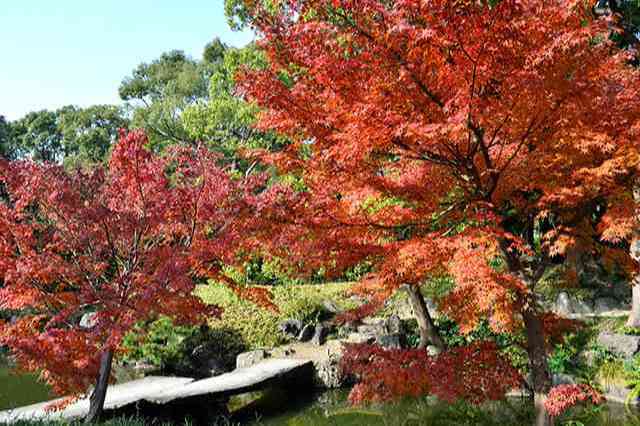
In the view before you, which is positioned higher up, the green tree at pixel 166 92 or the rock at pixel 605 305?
the green tree at pixel 166 92

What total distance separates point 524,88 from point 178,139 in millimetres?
22385

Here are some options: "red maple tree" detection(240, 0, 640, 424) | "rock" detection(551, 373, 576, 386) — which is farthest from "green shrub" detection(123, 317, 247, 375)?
"red maple tree" detection(240, 0, 640, 424)

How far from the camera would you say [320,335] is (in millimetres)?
11648

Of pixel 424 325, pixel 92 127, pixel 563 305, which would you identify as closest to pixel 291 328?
pixel 424 325

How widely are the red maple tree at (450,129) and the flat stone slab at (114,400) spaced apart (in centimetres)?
415

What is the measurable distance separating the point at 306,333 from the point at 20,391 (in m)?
6.30

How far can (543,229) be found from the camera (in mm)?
13516

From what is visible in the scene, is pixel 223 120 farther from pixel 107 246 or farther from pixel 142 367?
pixel 107 246

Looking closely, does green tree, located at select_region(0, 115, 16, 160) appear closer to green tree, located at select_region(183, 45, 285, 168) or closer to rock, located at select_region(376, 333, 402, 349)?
green tree, located at select_region(183, 45, 285, 168)

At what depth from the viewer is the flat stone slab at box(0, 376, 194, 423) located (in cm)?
685

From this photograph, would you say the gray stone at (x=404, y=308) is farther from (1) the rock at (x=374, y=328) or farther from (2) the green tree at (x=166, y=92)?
(2) the green tree at (x=166, y=92)

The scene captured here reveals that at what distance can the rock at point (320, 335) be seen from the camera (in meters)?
11.6

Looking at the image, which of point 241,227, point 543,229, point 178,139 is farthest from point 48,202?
point 178,139

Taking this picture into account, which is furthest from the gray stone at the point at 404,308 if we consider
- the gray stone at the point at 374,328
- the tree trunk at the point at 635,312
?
the tree trunk at the point at 635,312
